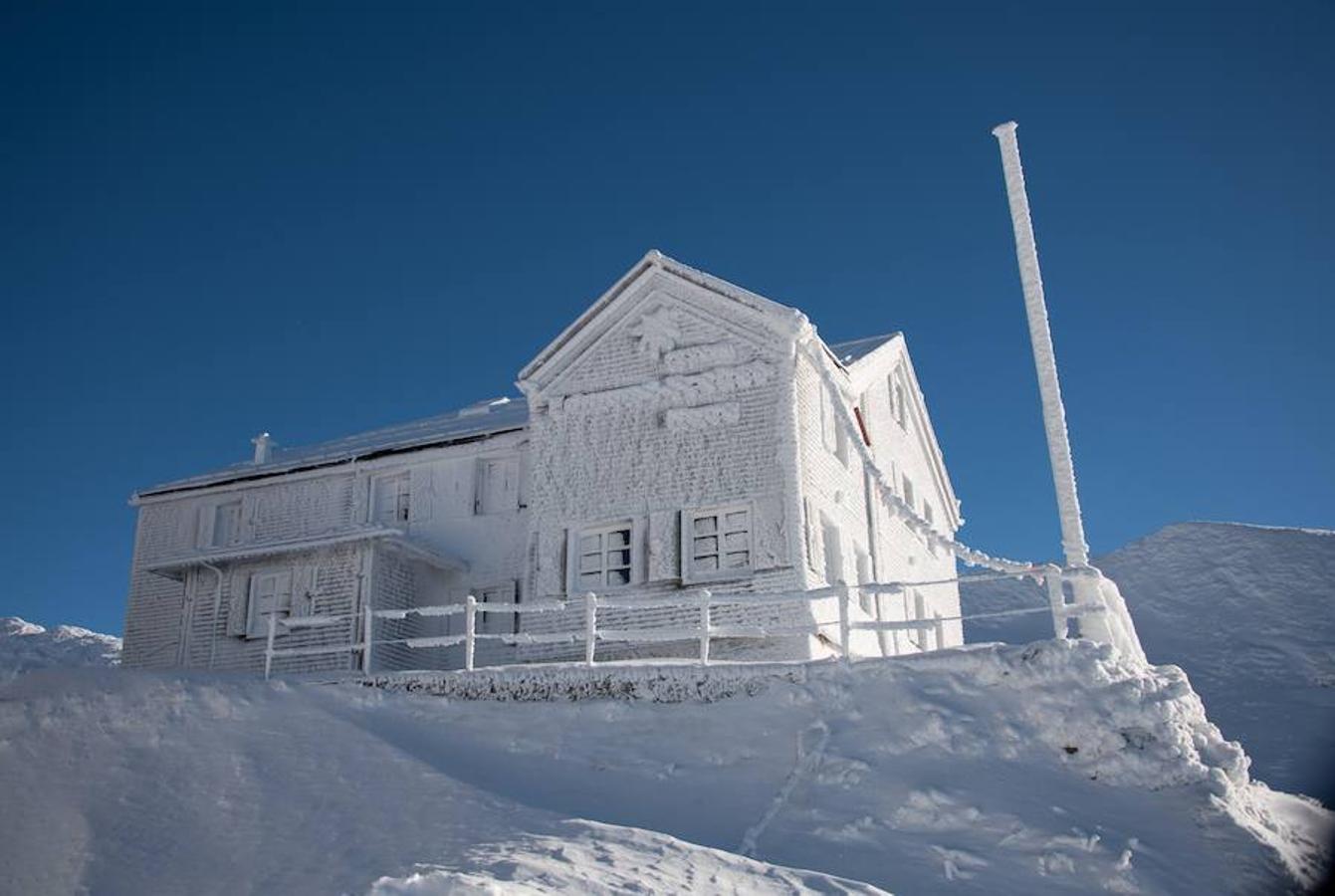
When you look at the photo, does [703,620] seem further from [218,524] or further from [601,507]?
[218,524]

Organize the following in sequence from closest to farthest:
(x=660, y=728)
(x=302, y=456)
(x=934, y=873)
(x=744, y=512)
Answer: (x=934, y=873) → (x=660, y=728) → (x=744, y=512) → (x=302, y=456)

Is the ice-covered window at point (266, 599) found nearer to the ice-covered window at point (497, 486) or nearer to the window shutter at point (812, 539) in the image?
the ice-covered window at point (497, 486)

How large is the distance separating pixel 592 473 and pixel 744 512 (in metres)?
3.32

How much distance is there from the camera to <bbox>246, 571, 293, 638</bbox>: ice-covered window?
26.7 m

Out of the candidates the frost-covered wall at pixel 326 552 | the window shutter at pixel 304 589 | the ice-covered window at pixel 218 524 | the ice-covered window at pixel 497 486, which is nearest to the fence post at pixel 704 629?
the frost-covered wall at pixel 326 552

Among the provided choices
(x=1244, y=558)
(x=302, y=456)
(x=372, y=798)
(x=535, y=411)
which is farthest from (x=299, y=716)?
(x=1244, y=558)

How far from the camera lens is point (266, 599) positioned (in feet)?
89.2

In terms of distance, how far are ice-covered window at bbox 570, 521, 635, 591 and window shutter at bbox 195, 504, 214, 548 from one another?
1244 centimetres

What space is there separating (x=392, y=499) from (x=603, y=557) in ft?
26.7

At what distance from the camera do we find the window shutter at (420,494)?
92.4 ft

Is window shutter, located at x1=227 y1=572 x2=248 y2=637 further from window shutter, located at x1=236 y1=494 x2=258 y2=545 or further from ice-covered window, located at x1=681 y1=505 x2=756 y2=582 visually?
ice-covered window, located at x1=681 y1=505 x2=756 y2=582

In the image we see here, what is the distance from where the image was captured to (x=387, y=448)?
94.5ft

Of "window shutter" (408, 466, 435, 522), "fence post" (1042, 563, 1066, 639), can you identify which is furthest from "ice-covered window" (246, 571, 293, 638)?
"fence post" (1042, 563, 1066, 639)

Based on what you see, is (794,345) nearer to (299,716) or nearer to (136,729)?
(299,716)
